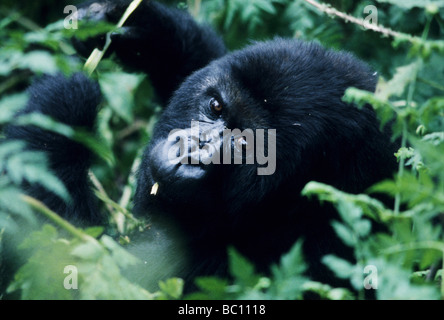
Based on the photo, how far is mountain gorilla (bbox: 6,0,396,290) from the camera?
7.16 feet

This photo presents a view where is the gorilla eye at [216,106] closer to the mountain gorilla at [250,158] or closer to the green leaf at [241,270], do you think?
the mountain gorilla at [250,158]

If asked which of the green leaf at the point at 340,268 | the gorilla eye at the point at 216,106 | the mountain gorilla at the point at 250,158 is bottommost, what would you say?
the green leaf at the point at 340,268

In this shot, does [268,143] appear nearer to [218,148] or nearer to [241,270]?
[218,148]

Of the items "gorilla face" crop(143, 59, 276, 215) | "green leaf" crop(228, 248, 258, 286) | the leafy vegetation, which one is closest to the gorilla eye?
"gorilla face" crop(143, 59, 276, 215)

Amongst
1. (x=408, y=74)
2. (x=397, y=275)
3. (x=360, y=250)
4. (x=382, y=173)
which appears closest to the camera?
(x=397, y=275)

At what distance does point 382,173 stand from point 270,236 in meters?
0.56

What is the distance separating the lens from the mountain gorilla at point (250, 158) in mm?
2184

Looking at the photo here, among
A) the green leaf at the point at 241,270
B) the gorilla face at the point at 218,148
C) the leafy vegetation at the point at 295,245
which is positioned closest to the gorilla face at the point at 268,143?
the gorilla face at the point at 218,148

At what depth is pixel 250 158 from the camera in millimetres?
2217

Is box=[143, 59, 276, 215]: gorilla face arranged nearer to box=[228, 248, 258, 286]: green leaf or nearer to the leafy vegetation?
the leafy vegetation

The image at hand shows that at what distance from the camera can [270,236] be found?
225 centimetres
